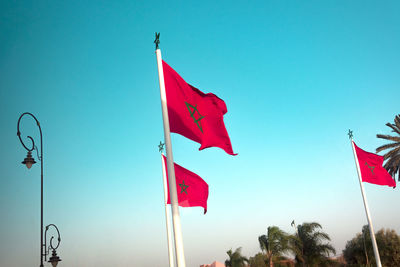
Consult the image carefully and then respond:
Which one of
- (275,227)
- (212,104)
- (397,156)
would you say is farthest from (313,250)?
(212,104)

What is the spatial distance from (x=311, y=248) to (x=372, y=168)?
1635 centimetres

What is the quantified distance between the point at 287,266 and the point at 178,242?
30110 mm

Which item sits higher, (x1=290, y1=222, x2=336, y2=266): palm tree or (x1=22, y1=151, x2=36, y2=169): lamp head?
(x1=22, y1=151, x2=36, y2=169): lamp head

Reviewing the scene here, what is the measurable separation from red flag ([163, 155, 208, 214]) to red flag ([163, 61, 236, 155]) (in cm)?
359

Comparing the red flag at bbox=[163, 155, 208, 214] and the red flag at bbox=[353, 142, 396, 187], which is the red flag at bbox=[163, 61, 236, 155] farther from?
the red flag at bbox=[353, 142, 396, 187]

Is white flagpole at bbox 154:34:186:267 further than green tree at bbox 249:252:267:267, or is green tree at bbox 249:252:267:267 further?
green tree at bbox 249:252:267:267

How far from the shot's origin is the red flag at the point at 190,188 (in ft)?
43.9

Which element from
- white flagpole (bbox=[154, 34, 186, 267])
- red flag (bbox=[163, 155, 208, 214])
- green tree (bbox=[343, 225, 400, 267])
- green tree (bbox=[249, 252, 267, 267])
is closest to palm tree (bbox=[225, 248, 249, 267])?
green tree (bbox=[249, 252, 267, 267])

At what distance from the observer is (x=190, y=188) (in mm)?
13672

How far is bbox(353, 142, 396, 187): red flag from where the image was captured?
22.0 metres

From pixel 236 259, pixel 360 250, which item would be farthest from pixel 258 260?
pixel 360 250

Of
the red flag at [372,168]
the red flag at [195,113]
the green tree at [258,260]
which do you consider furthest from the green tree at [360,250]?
the red flag at [195,113]

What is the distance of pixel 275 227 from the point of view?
32.3 meters

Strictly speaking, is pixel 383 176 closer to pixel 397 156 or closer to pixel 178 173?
pixel 178 173
